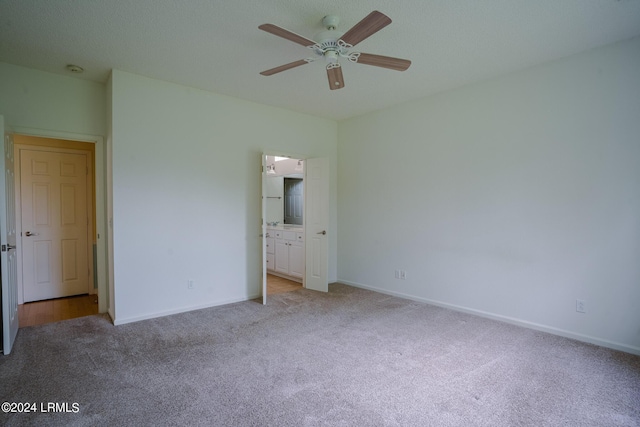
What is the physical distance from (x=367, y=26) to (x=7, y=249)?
3.51 metres

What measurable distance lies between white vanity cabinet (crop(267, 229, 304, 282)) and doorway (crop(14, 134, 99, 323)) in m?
2.88

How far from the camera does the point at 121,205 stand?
3.61 m

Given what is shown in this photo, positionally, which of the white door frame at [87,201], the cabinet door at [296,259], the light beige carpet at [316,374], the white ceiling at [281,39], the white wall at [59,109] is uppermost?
the white ceiling at [281,39]

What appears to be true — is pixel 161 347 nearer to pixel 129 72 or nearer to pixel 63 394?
pixel 63 394

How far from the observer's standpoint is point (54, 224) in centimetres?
465

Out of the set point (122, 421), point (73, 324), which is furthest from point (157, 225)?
point (122, 421)

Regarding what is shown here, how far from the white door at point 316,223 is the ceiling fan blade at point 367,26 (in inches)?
113

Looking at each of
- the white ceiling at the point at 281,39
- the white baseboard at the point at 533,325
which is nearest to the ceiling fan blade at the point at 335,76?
the white ceiling at the point at 281,39

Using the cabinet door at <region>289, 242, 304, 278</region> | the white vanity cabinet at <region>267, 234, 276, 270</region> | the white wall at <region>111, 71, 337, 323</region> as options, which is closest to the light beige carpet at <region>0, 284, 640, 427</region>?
the white wall at <region>111, 71, 337, 323</region>

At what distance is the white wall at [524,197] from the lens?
297 centimetres

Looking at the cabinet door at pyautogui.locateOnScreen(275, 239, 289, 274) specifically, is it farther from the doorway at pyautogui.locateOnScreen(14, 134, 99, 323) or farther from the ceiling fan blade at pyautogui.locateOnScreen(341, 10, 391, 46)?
the ceiling fan blade at pyautogui.locateOnScreen(341, 10, 391, 46)

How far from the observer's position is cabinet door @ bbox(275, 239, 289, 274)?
596 cm

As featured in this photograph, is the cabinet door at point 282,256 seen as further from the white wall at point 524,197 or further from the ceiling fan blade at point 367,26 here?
the ceiling fan blade at point 367,26

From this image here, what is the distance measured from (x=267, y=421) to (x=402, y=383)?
1.03 metres
